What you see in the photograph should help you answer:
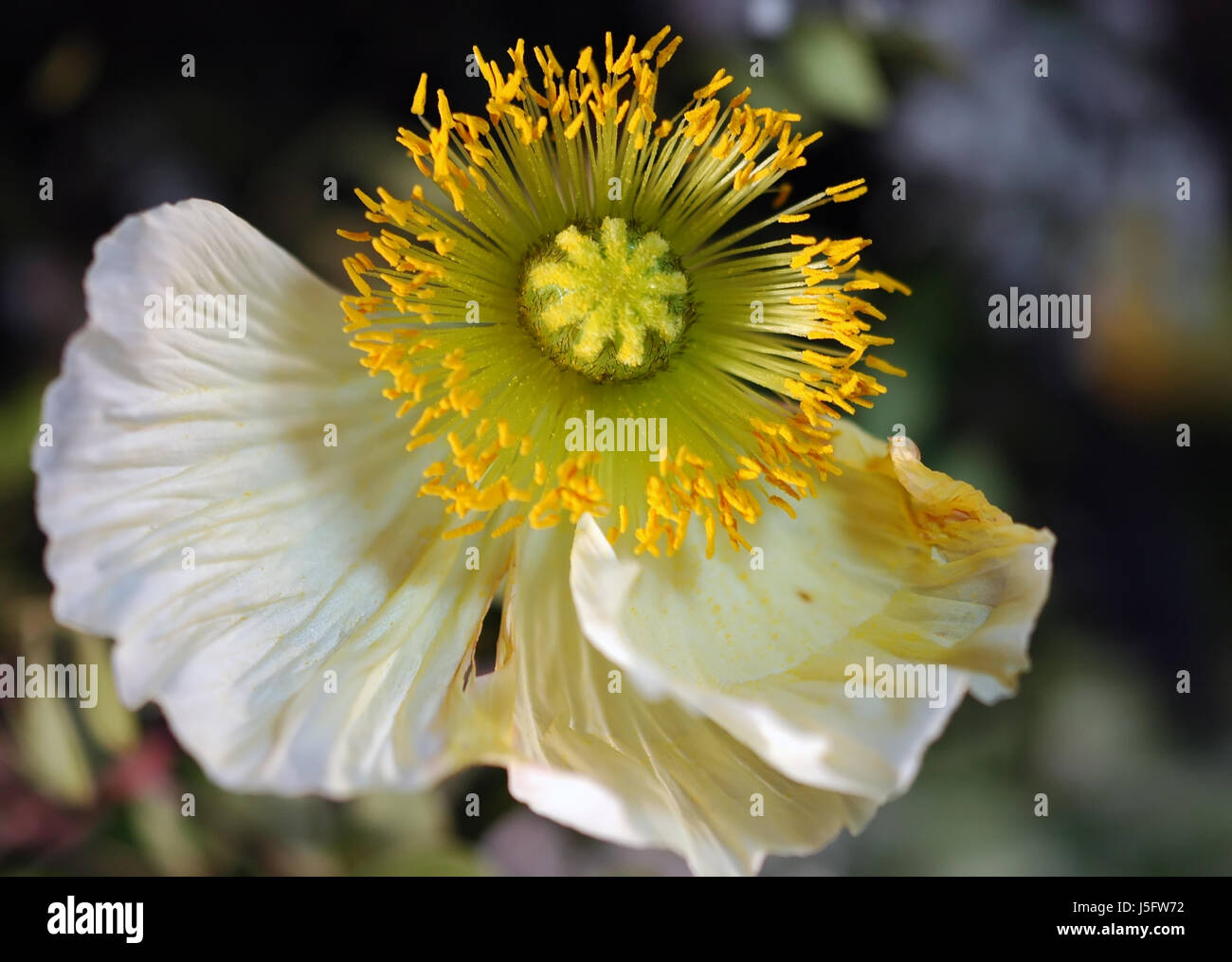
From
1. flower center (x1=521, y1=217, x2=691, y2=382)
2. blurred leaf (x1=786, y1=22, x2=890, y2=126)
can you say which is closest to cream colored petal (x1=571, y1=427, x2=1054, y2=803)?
flower center (x1=521, y1=217, x2=691, y2=382)

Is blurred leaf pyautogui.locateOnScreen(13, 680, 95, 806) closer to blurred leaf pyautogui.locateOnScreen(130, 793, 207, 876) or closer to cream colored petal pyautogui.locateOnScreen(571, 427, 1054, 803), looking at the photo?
blurred leaf pyautogui.locateOnScreen(130, 793, 207, 876)

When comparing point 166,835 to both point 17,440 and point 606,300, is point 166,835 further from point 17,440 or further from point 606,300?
point 606,300

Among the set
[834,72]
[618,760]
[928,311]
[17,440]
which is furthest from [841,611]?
[17,440]

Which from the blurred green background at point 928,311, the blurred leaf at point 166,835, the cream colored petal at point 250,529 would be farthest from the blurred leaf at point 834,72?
the blurred leaf at point 166,835

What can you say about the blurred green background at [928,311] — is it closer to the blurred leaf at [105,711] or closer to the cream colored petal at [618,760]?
the blurred leaf at [105,711]

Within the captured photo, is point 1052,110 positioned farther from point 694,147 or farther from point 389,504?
point 389,504

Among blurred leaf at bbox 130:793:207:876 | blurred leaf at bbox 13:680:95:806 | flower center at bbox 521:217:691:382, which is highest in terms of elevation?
flower center at bbox 521:217:691:382
